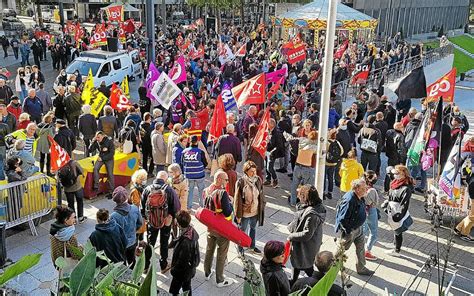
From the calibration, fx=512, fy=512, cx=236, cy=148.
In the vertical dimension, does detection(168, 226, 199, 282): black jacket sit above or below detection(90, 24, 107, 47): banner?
below

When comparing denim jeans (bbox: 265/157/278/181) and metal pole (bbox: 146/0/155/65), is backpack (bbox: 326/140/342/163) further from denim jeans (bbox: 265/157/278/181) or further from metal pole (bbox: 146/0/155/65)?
metal pole (bbox: 146/0/155/65)

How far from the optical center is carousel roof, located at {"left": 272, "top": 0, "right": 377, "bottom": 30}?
971 inches

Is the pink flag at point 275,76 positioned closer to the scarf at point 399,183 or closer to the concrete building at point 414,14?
the scarf at point 399,183

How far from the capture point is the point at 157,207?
6.98 metres

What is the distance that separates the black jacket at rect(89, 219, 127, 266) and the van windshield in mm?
14040

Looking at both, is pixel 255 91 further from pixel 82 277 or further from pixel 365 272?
pixel 82 277

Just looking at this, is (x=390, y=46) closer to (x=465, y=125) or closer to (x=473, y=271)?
(x=465, y=125)

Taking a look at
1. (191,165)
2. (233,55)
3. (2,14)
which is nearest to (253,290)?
(191,165)

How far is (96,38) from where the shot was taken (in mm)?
22031

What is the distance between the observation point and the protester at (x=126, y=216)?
21.2ft

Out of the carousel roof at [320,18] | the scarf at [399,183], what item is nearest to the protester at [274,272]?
the scarf at [399,183]

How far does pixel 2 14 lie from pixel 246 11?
1065 inches

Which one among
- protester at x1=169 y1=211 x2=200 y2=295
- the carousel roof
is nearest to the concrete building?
the carousel roof

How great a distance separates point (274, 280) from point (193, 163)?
13.7 ft
